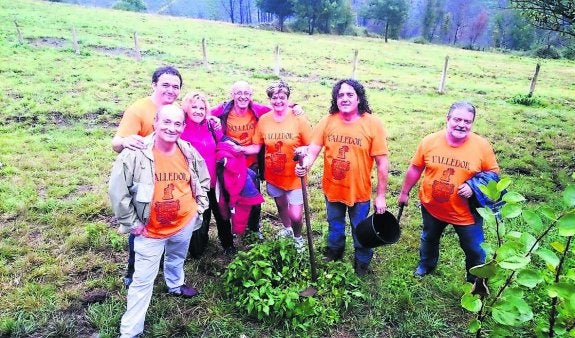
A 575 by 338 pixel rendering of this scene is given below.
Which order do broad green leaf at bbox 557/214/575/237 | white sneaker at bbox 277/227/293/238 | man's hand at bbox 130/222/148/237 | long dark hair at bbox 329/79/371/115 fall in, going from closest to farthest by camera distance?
1. broad green leaf at bbox 557/214/575/237
2. man's hand at bbox 130/222/148/237
3. long dark hair at bbox 329/79/371/115
4. white sneaker at bbox 277/227/293/238

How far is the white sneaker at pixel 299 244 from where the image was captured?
4660 mm

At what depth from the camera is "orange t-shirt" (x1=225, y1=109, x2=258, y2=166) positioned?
4.66m

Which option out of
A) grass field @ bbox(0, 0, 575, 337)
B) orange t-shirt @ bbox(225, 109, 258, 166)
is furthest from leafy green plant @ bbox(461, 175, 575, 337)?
orange t-shirt @ bbox(225, 109, 258, 166)

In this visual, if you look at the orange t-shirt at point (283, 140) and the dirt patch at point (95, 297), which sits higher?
the orange t-shirt at point (283, 140)

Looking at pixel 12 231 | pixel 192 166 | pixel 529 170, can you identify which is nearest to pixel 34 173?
pixel 12 231

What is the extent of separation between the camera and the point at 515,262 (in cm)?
142

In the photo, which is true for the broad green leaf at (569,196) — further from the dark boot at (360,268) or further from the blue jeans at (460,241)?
the dark boot at (360,268)

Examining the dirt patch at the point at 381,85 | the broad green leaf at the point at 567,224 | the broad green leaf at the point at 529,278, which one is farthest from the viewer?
the dirt patch at the point at 381,85

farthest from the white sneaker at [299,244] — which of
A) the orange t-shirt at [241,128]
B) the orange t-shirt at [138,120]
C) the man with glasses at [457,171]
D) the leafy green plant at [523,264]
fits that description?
the leafy green plant at [523,264]

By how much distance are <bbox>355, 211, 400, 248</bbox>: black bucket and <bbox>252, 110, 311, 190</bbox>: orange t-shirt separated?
3.18ft

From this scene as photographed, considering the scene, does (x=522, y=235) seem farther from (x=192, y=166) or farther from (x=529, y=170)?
(x=529, y=170)

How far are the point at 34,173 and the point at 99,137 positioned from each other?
217cm

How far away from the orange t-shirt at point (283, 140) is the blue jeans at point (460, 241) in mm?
1475

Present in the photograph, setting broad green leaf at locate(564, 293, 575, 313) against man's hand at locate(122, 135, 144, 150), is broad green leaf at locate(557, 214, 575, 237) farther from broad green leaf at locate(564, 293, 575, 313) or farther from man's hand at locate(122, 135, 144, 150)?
man's hand at locate(122, 135, 144, 150)
